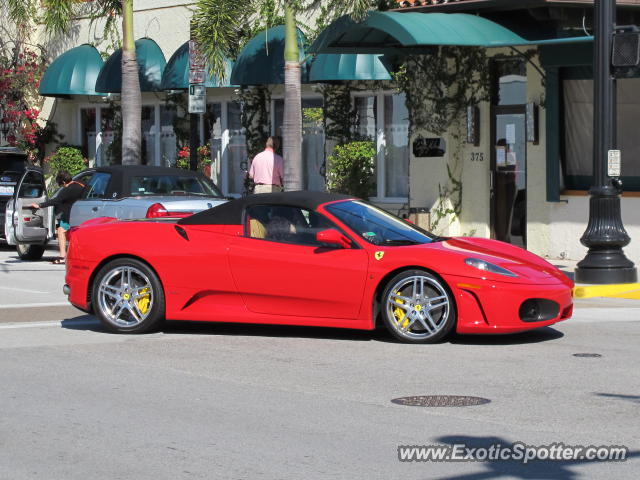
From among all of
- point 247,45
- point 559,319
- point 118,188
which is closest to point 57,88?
point 247,45

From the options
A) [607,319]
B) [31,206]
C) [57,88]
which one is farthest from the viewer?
[57,88]

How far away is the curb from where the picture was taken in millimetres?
15469

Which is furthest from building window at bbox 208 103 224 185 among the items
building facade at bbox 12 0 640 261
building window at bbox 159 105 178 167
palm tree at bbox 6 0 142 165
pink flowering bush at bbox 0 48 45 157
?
pink flowering bush at bbox 0 48 45 157

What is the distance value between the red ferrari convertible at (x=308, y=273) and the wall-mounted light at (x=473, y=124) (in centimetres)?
966

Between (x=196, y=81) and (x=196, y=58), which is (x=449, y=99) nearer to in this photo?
(x=196, y=81)

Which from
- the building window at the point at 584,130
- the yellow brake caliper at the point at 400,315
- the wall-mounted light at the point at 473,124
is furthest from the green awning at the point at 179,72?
the yellow brake caliper at the point at 400,315

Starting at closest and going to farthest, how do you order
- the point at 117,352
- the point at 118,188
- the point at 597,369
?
the point at 597,369 → the point at 117,352 → the point at 118,188

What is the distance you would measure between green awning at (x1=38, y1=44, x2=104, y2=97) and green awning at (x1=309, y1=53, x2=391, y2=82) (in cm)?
875

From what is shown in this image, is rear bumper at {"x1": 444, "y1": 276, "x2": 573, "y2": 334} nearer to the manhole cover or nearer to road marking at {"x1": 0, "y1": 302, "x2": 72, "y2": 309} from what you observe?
the manhole cover

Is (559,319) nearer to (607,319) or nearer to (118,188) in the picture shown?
(607,319)

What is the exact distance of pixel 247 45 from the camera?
26625mm

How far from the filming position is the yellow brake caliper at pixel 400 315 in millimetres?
11555

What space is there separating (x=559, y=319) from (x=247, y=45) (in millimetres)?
16096

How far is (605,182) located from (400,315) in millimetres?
5553
